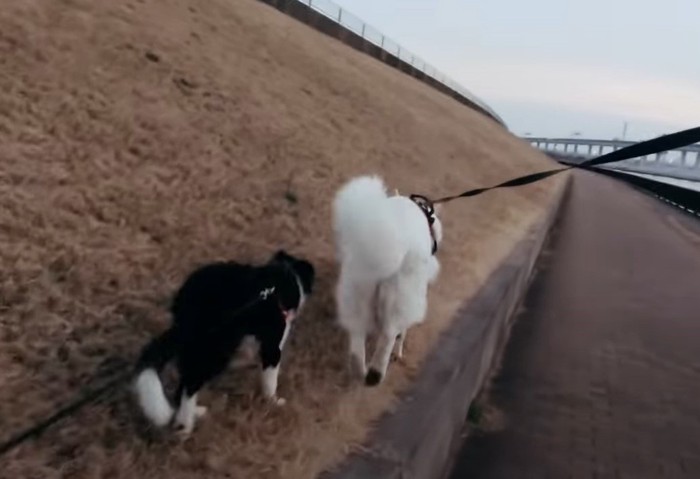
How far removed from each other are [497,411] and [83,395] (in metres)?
2.65

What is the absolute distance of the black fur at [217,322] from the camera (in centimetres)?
264

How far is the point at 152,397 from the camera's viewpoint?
2.56 m

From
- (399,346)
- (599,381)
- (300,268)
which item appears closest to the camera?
(300,268)

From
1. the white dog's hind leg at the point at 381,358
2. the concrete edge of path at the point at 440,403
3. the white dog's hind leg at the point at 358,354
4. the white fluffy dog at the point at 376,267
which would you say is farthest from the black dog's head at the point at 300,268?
the concrete edge of path at the point at 440,403

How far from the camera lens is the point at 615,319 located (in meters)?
6.98

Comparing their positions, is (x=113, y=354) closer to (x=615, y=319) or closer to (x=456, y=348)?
(x=456, y=348)

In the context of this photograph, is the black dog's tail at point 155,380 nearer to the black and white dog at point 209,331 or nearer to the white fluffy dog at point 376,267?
the black and white dog at point 209,331

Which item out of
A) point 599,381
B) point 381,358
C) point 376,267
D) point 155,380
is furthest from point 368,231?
point 599,381

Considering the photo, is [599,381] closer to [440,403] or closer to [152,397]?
[440,403]

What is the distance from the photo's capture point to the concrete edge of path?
9.28ft

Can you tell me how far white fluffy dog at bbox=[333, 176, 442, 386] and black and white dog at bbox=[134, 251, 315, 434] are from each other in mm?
403

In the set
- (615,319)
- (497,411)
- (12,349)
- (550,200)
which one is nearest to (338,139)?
(615,319)

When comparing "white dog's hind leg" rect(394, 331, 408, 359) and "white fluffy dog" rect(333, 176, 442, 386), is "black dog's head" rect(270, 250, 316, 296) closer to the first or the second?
"white fluffy dog" rect(333, 176, 442, 386)

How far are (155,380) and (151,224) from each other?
177 centimetres
